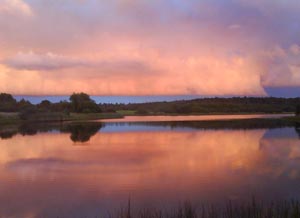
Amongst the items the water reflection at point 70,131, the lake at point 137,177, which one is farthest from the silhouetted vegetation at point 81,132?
the lake at point 137,177

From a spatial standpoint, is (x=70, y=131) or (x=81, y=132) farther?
(x=70, y=131)

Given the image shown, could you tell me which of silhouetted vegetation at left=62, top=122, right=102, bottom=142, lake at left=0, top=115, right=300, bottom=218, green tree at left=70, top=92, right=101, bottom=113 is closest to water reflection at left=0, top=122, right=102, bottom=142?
silhouetted vegetation at left=62, top=122, right=102, bottom=142

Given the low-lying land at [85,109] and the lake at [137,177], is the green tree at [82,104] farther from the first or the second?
the lake at [137,177]

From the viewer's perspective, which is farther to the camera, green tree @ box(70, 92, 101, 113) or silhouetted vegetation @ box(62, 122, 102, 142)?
green tree @ box(70, 92, 101, 113)

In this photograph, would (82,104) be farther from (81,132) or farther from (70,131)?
(81,132)

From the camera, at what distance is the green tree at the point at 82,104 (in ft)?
279

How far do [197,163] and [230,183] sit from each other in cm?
464

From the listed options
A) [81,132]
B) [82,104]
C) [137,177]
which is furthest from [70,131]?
[82,104]

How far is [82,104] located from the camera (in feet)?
279

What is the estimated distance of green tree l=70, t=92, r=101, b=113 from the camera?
3344 inches

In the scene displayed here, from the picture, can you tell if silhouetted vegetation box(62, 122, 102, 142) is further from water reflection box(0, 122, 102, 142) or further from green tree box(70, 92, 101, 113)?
green tree box(70, 92, 101, 113)

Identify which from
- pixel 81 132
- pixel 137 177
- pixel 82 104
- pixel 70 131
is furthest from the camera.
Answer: pixel 82 104

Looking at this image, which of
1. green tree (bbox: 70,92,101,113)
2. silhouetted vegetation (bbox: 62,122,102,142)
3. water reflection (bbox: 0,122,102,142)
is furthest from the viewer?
green tree (bbox: 70,92,101,113)

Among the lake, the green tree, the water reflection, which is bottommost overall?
the lake
